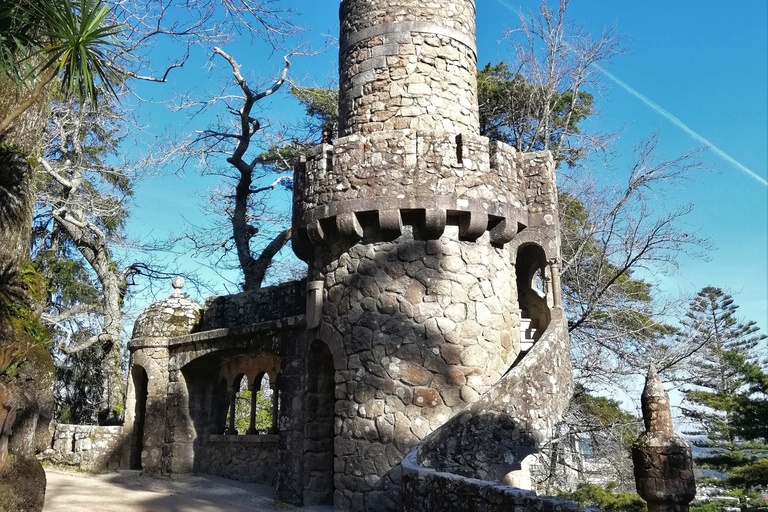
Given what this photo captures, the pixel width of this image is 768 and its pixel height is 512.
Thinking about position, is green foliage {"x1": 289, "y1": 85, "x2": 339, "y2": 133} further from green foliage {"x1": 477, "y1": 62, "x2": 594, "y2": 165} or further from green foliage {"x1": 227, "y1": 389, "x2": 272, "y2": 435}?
green foliage {"x1": 227, "y1": 389, "x2": 272, "y2": 435}

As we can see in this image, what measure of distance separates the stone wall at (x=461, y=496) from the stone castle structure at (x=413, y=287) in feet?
1.39

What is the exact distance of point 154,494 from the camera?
9281 mm

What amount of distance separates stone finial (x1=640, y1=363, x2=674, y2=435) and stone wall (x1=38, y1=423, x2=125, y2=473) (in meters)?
10.8

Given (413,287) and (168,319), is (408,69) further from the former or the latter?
(168,319)

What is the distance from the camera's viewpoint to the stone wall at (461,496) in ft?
13.0

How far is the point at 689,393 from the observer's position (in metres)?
19.2

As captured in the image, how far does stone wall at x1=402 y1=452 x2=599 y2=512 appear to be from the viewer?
3975mm

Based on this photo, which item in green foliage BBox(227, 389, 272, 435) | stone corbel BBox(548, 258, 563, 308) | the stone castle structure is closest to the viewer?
the stone castle structure

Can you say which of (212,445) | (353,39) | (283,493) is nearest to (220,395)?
(212,445)

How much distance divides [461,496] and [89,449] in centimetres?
996

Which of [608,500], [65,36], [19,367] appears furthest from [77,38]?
[608,500]

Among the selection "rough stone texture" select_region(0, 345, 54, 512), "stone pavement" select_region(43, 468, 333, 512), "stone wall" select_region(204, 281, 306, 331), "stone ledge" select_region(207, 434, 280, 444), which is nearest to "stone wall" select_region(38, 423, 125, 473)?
"stone pavement" select_region(43, 468, 333, 512)

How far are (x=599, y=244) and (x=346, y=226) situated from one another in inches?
372

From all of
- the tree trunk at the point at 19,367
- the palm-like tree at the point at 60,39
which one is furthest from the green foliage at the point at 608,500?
the palm-like tree at the point at 60,39
